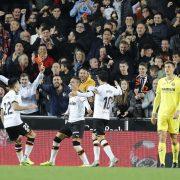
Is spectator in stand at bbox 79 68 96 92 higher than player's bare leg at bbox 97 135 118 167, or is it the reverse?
spectator in stand at bbox 79 68 96 92

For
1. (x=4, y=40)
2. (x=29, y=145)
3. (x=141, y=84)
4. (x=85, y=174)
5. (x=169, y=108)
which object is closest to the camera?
(x=85, y=174)

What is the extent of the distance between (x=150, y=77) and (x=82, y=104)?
2.46 m

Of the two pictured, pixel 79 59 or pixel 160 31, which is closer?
pixel 79 59

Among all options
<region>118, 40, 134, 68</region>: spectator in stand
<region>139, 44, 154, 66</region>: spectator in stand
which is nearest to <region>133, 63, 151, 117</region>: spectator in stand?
<region>139, 44, 154, 66</region>: spectator in stand

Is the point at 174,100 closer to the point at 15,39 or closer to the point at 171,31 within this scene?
the point at 171,31

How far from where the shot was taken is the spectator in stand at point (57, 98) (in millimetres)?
20500

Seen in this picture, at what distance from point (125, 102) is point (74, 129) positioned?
2069 mm

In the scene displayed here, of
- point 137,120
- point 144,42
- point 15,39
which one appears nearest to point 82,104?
point 137,120

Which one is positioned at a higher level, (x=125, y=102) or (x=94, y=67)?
(x=94, y=67)

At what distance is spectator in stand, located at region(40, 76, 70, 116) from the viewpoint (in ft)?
67.3

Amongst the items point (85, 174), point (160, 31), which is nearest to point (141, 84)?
point (160, 31)

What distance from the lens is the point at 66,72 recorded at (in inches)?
838

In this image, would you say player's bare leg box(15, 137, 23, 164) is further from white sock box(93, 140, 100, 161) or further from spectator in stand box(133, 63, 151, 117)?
spectator in stand box(133, 63, 151, 117)

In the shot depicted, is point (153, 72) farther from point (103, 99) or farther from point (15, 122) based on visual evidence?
point (15, 122)
